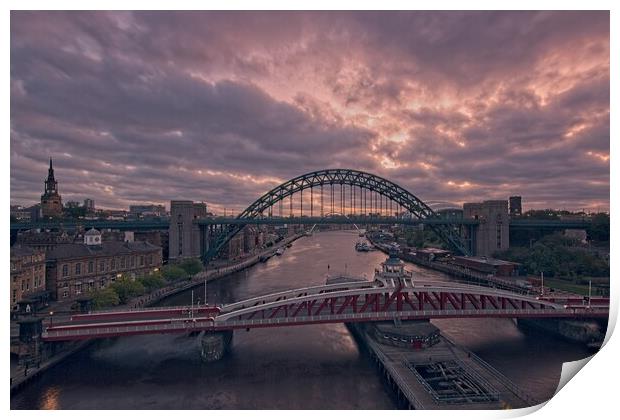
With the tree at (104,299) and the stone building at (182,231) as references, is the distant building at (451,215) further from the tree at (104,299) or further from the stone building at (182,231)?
the tree at (104,299)

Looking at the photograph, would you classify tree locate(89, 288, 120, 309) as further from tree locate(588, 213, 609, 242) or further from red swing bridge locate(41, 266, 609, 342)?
tree locate(588, 213, 609, 242)

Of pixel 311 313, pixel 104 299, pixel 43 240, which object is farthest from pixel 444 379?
pixel 43 240

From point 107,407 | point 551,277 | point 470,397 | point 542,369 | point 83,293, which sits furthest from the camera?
point 551,277

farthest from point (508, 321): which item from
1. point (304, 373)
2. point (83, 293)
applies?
point (83, 293)

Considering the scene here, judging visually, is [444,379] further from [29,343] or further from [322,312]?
[29,343]

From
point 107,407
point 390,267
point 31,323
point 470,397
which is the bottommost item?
point 107,407

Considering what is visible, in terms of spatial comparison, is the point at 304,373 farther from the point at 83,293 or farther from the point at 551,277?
the point at 551,277

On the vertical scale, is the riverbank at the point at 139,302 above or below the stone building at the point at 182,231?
below

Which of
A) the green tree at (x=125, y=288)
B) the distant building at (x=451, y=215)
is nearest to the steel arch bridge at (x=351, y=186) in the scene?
the distant building at (x=451, y=215)
